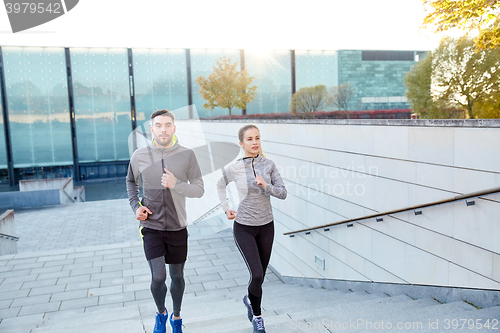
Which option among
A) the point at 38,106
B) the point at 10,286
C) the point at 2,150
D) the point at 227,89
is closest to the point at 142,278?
the point at 10,286

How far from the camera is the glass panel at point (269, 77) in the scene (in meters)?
27.5

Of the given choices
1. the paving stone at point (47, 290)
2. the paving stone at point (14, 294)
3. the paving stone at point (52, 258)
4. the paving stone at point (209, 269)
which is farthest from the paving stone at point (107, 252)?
the paving stone at point (209, 269)

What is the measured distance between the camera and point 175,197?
317 centimetres

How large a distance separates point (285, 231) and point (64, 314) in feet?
11.8

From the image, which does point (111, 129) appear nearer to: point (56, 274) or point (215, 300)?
point (56, 274)

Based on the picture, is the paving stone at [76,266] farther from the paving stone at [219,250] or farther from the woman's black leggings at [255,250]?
the woman's black leggings at [255,250]

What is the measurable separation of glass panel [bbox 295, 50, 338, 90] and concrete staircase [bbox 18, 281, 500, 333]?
78.8 ft

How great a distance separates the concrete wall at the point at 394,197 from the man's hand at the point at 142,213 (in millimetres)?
2493

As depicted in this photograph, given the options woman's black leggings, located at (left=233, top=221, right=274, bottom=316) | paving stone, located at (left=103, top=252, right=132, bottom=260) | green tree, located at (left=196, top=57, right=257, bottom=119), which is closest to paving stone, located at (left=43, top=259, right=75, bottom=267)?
paving stone, located at (left=103, top=252, right=132, bottom=260)

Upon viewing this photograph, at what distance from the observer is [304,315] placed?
3621mm

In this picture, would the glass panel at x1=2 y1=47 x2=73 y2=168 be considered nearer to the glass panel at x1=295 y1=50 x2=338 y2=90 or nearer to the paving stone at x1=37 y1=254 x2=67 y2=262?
the glass panel at x1=295 y1=50 x2=338 y2=90

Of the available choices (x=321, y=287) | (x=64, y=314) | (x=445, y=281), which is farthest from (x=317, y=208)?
(x=64, y=314)

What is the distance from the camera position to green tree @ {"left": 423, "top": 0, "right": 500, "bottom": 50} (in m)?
6.64

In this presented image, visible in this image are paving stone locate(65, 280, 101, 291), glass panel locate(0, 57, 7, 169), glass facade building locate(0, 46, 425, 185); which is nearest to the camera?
paving stone locate(65, 280, 101, 291)
